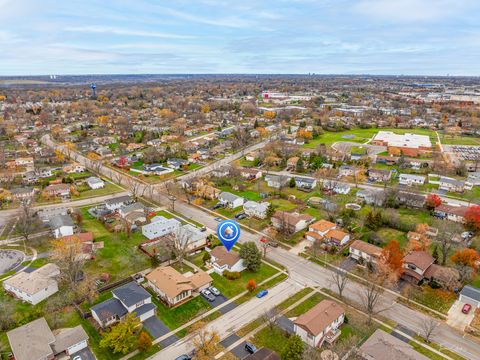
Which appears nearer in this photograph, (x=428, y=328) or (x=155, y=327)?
(x=428, y=328)

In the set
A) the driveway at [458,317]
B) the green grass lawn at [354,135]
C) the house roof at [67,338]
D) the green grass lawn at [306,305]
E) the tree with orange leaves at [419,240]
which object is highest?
the green grass lawn at [354,135]

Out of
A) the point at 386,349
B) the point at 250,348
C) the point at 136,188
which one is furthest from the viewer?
the point at 136,188

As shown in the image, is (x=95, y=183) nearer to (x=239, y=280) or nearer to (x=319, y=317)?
(x=239, y=280)

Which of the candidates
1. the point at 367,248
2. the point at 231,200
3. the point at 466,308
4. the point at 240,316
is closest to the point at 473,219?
the point at 367,248

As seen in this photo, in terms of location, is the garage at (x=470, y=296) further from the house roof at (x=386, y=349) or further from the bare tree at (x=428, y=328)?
the house roof at (x=386, y=349)

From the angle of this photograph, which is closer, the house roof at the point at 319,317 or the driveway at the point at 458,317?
the house roof at the point at 319,317

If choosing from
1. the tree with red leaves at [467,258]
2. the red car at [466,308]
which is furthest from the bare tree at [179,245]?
the tree with red leaves at [467,258]
